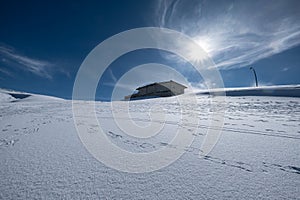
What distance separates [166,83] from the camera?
25234mm

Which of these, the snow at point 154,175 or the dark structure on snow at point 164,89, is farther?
the dark structure on snow at point 164,89

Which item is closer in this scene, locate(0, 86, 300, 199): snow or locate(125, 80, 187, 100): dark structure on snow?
locate(0, 86, 300, 199): snow

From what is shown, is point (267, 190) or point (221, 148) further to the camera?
point (221, 148)

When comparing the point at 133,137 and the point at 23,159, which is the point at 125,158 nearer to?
the point at 133,137

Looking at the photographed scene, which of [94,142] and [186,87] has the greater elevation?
[186,87]

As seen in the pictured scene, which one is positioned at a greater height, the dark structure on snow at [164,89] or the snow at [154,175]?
the dark structure on snow at [164,89]

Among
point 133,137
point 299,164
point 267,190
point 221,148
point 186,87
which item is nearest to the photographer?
point 267,190

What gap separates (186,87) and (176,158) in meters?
27.1

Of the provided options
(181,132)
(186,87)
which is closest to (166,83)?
(186,87)

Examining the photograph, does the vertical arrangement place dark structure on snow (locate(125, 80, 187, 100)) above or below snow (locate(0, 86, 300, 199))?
above

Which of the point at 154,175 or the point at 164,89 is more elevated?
the point at 164,89

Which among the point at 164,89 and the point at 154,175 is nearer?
the point at 154,175

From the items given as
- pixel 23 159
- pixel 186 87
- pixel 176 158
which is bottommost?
pixel 176 158

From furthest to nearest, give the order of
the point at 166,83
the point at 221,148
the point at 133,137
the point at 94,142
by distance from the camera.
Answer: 1. the point at 166,83
2. the point at 133,137
3. the point at 94,142
4. the point at 221,148
